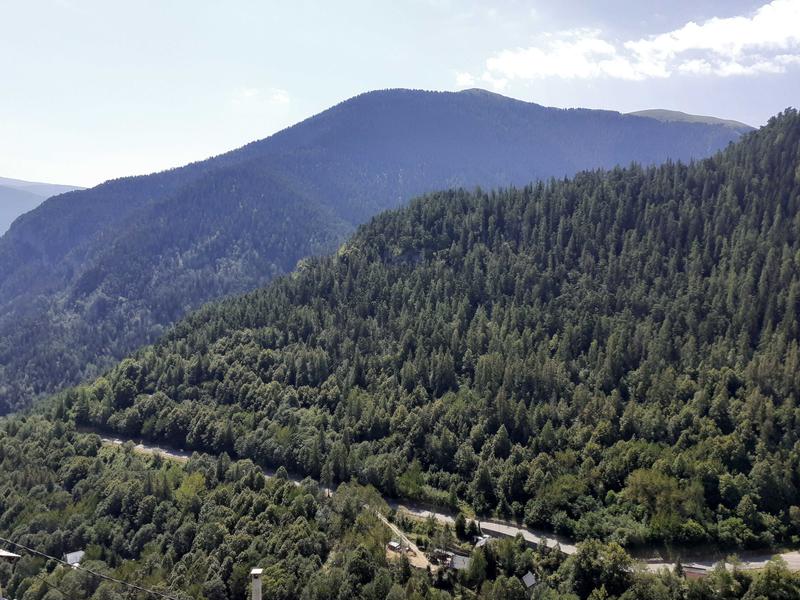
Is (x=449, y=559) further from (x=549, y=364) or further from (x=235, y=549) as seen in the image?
(x=549, y=364)

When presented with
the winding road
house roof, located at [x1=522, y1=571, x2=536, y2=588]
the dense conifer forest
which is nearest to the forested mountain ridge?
the winding road

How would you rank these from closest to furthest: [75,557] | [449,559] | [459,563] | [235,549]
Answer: [459,563] → [449,559] → [235,549] → [75,557]

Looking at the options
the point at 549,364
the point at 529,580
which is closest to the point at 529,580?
the point at 529,580

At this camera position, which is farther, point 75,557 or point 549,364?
point 549,364

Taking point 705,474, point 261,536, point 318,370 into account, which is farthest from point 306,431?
point 705,474

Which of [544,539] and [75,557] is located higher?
[544,539]

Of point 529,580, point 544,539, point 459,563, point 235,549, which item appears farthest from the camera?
point 235,549

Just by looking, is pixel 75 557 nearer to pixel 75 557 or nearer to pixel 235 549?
pixel 75 557

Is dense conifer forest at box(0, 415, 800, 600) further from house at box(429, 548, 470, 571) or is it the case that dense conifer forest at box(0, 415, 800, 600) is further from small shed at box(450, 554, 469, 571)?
house at box(429, 548, 470, 571)

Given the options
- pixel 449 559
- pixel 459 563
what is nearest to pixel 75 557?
pixel 449 559

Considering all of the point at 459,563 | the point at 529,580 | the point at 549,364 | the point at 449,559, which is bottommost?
the point at 449,559
